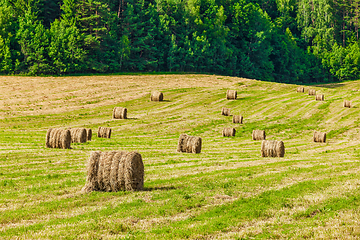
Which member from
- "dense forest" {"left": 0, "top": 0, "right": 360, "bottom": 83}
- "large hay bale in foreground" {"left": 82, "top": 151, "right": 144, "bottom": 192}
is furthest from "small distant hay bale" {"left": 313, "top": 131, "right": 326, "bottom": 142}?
"dense forest" {"left": 0, "top": 0, "right": 360, "bottom": 83}

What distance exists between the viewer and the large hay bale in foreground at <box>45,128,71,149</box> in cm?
2878

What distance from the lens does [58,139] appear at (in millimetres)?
28922

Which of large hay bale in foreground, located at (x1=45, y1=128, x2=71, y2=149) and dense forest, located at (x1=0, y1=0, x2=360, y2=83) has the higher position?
dense forest, located at (x1=0, y1=0, x2=360, y2=83)

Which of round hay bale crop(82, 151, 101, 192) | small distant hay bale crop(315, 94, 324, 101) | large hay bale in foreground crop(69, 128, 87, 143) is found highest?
small distant hay bale crop(315, 94, 324, 101)

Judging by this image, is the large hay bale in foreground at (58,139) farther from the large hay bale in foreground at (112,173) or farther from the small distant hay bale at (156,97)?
the small distant hay bale at (156,97)

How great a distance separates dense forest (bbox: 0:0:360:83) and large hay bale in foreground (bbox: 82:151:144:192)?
69578 millimetres

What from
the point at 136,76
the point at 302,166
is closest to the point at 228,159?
the point at 302,166

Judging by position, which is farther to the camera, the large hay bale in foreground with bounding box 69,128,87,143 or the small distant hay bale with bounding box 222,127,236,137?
the small distant hay bale with bounding box 222,127,236,137

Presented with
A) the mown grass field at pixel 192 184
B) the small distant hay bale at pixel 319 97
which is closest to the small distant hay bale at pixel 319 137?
the mown grass field at pixel 192 184

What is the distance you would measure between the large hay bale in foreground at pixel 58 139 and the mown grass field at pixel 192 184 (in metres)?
0.60

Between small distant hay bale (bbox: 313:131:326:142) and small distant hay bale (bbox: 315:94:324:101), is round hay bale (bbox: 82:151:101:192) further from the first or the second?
Answer: small distant hay bale (bbox: 315:94:324:101)

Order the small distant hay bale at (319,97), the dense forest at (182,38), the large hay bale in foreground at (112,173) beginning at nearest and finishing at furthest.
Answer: the large hay bale in foreground at (112,173)
the small distant hay bale at (319,97)
the dense forest at (182,38)

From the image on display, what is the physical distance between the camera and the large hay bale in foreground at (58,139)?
28781 millimetres

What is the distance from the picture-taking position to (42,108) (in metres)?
57.1
